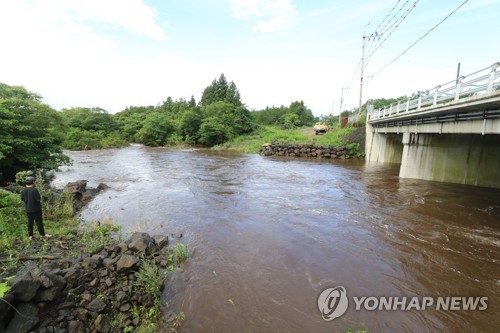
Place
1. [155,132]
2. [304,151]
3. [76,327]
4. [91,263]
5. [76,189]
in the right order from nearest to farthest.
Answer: [76,327] < [91,263] < [76,189] < [304,151] < [155,132]

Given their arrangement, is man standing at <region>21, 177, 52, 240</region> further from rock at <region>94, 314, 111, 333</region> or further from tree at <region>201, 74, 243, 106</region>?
tree at <region>201, 74, 243, 106</region>

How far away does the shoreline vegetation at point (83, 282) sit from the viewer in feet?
12.3

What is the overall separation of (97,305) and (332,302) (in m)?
4.35

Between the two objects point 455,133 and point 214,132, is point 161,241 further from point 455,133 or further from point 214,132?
point 214,132

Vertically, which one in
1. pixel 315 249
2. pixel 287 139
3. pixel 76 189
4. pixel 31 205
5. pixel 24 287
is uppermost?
pixel 287 139

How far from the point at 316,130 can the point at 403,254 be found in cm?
3508

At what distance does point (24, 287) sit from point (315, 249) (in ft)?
20.7

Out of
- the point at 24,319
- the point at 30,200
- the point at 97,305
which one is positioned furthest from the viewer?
the point at 30,200

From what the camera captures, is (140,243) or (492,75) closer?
(140,243)

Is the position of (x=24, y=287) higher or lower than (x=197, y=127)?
lower

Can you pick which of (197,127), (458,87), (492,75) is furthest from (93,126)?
(492,75)

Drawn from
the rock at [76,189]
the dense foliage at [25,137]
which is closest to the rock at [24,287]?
the rock at [76,189]

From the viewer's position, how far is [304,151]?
3219 centimetres

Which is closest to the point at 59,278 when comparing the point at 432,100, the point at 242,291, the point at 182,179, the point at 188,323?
the point at 188,323
